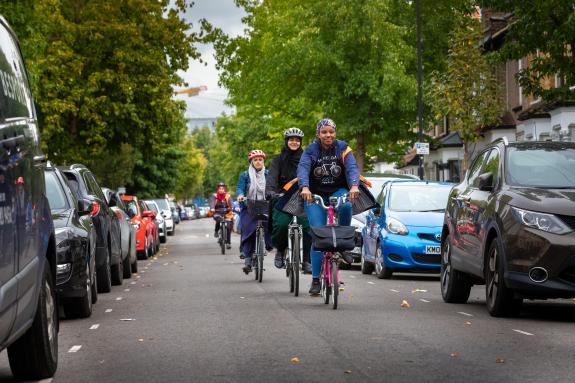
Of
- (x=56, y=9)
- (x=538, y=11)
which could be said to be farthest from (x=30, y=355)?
(x=56, y=9)

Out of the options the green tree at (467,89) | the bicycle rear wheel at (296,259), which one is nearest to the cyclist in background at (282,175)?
the bicycle rear wheel at (296,259)

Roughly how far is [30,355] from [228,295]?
297 inches

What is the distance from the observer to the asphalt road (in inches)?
318

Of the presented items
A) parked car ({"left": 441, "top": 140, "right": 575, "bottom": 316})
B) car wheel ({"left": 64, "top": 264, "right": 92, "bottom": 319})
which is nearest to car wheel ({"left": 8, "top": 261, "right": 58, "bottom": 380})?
car wheel ({"left": 64, "top": 264, "right": 92, "bottom": 319})

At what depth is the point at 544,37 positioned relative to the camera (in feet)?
70.2

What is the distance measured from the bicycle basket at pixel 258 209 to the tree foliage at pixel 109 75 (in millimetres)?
18634

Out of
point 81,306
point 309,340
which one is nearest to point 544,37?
point 81,306

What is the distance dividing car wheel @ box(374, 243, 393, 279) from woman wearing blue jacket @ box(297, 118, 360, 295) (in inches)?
Result: 219

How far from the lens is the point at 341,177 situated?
13.6 m

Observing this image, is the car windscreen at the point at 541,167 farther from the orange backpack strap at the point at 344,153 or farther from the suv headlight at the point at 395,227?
the suv headlight at the point at 395,227

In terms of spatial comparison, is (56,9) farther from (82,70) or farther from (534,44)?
(534,44)

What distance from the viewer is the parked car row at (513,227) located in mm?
11188

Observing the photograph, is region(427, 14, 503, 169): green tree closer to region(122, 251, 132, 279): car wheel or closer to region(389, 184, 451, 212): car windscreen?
region(389, 184, 451, 212): car windscreen

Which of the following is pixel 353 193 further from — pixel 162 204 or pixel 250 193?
pixel 162 204
